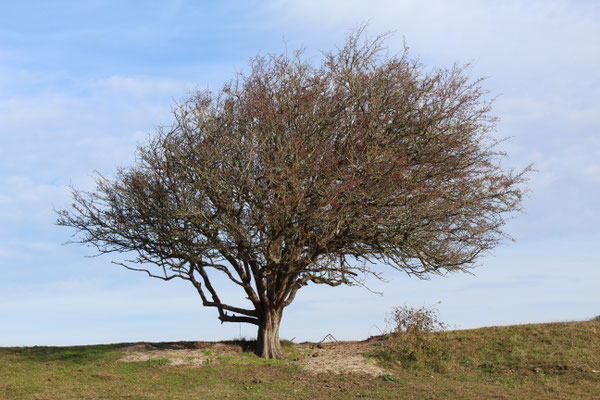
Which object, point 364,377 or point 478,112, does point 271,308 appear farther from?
point 478,112

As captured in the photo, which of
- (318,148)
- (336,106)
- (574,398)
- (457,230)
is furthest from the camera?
(457,230)

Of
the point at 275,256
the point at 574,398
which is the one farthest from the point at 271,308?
the point at 574,398

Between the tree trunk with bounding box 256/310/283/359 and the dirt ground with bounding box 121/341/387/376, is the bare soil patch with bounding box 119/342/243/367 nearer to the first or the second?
the dirt ground with bounding box 121/341/387/376

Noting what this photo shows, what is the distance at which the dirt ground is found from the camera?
1958cm

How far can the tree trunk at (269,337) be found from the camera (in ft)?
69.1

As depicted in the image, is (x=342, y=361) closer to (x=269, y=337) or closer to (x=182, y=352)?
(x=269, y=337)

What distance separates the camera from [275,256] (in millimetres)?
18703

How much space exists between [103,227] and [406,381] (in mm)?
12665

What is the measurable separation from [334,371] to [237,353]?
415 centimetres

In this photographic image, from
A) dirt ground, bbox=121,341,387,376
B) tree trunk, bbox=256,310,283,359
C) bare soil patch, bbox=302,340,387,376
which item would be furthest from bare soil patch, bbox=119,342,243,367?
bare soil patch, bbox=302,340,387,376

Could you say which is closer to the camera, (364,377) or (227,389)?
(227,389)

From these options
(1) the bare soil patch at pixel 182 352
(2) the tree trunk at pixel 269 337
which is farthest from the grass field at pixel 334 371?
(2) the tree trunk at pixel 269 337

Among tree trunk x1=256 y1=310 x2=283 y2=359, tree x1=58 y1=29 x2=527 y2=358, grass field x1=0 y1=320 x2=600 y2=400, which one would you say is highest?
tree x1=58 y1=29 x2=527 y2=358

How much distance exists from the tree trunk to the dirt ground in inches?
34.7
